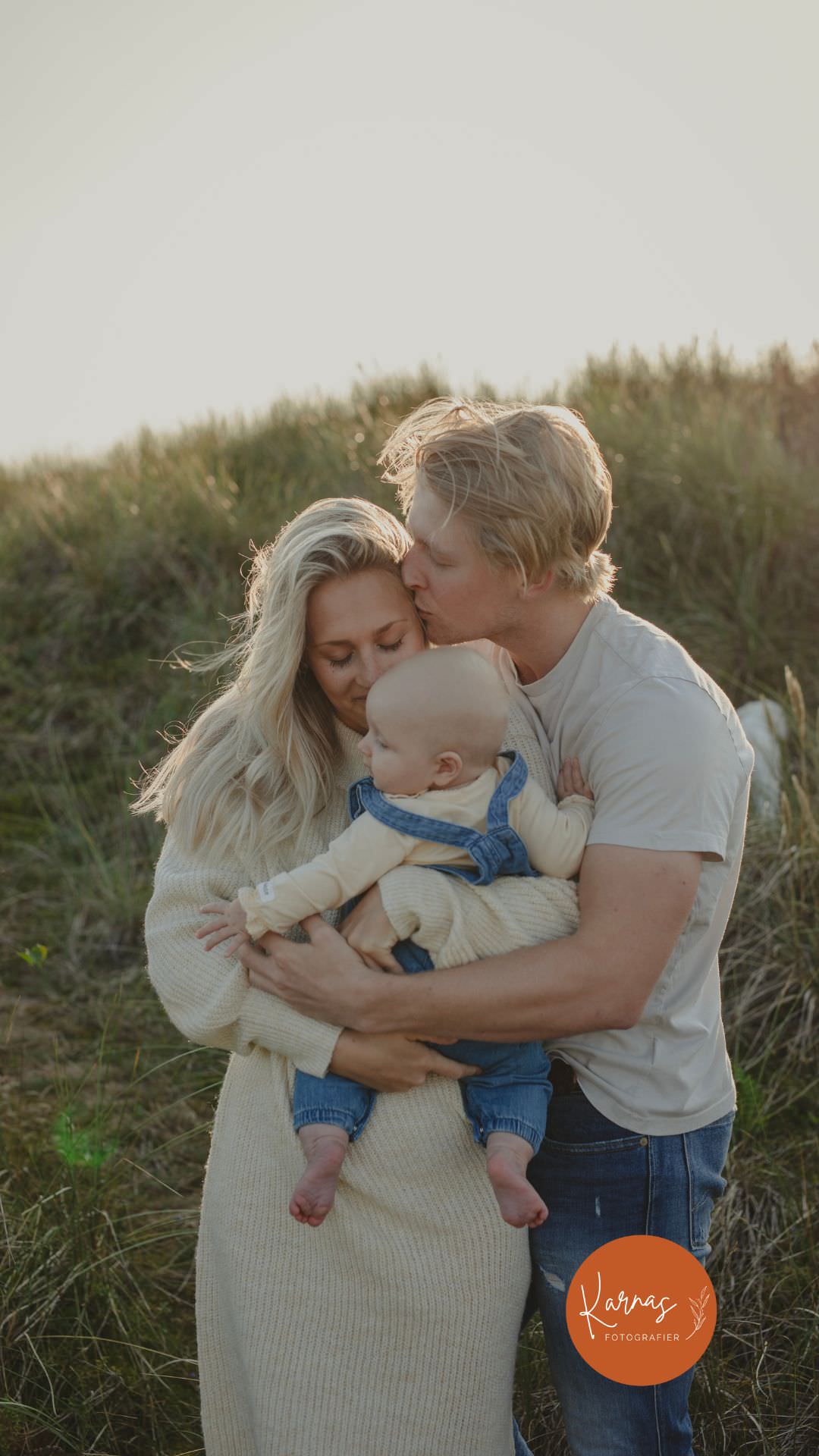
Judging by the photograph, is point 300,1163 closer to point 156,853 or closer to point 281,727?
point 281,727

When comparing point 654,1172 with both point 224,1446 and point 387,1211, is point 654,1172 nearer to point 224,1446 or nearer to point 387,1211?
point 387,1211

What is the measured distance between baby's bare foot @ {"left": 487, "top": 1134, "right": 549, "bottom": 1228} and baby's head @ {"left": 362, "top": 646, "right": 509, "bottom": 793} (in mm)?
760

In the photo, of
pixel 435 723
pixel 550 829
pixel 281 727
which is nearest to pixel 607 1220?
pixel 550 829

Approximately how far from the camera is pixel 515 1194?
7.43 feet

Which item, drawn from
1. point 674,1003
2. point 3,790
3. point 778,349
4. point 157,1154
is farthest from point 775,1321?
point 778,349

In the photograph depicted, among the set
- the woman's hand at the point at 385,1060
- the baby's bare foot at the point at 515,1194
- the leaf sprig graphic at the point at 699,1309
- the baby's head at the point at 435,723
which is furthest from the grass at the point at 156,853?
the baby's head at the point at 435,723

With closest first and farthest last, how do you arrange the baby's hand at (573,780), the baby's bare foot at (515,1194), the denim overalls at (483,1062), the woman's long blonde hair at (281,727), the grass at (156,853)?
the baby's bare foot at (515,1194) → the denim overalls at (483,1062) → the baby's hand at (573,780) → the woman's long blonde hair at (281,727) → the grass at (156,853)

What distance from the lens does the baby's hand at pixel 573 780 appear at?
2.49 meters

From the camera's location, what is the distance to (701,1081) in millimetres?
2520

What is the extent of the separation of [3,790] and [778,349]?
19.8ft

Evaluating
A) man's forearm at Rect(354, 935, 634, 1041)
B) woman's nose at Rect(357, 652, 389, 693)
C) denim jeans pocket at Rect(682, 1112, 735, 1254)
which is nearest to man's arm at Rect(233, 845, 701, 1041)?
man's forearm at Rect(354, 935, 634, 1041)

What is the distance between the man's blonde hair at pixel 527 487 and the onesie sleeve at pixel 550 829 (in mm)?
503

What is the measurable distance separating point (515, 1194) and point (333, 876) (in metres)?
0.72

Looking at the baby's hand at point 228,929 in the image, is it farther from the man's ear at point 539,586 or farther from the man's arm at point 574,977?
the man's ear at point 539,586
